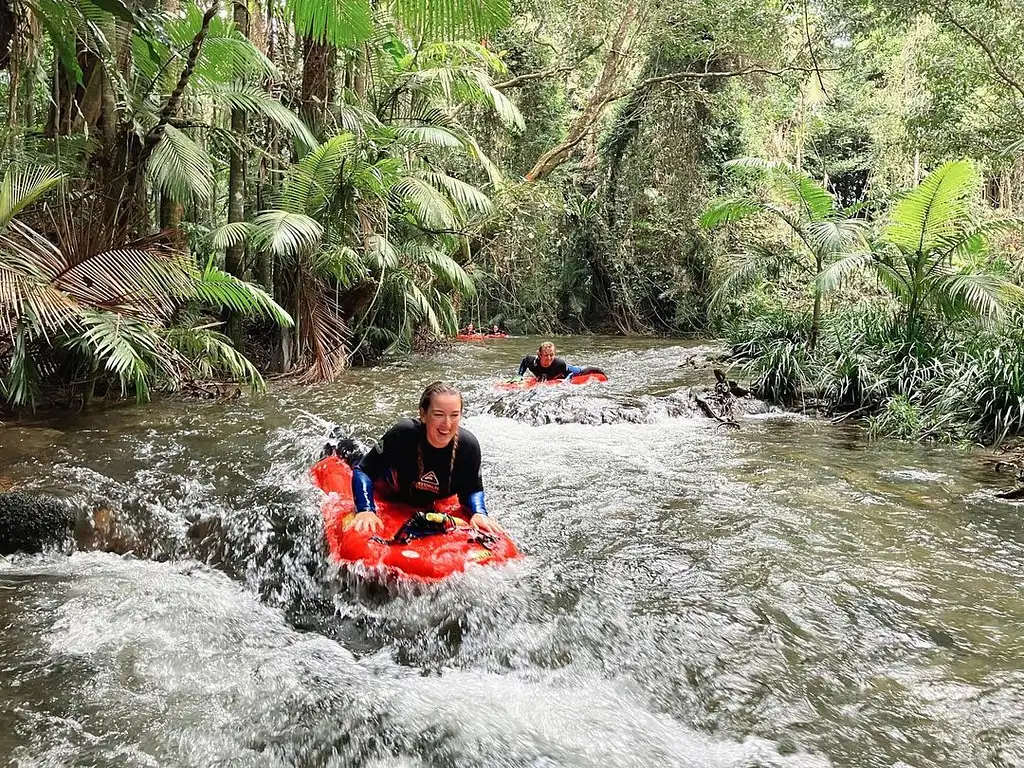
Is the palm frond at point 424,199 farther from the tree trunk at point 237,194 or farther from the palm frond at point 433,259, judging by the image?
the tree trunk at point 237,194

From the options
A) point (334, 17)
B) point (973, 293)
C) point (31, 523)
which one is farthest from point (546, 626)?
point (973, 293)

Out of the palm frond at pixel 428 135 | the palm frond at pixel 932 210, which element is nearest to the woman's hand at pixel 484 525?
the palm frond at pixel 932 210

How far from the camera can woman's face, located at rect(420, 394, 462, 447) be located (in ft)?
12.8

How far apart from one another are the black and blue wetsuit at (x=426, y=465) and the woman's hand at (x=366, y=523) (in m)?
0.15

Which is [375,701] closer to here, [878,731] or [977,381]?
[878,731]

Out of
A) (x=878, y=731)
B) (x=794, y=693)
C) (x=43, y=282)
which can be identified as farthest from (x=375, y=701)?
(x=43, y=282)

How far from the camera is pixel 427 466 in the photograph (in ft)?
14.0

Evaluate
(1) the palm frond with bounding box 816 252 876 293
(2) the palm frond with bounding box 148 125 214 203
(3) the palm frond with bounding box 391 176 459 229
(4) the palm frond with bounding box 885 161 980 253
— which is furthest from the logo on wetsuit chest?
(3) the palm frond with bounding box 391 176 459 229

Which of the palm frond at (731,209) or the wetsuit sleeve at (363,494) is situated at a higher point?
the palm frond at (731,209)

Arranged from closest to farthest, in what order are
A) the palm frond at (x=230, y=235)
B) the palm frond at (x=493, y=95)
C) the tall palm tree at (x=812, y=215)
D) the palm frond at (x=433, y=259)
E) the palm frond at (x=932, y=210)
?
1. the palm frond at (x=932, y=210)
2. the tall palm tree at (x=812, y=215)
3. the palm frond at (x=230, y=235)
4. the palm frond at (x=493, y=95)
5. the palm frond at (x=433, y=259)

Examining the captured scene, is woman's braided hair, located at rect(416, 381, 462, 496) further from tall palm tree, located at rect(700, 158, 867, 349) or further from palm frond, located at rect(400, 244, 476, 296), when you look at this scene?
palm frond, located at rect(400, 244, 476, 296)

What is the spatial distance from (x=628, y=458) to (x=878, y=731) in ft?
13.0

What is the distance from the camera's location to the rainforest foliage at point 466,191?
589 cm

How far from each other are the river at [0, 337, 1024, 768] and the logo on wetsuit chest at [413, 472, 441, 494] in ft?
2.28
